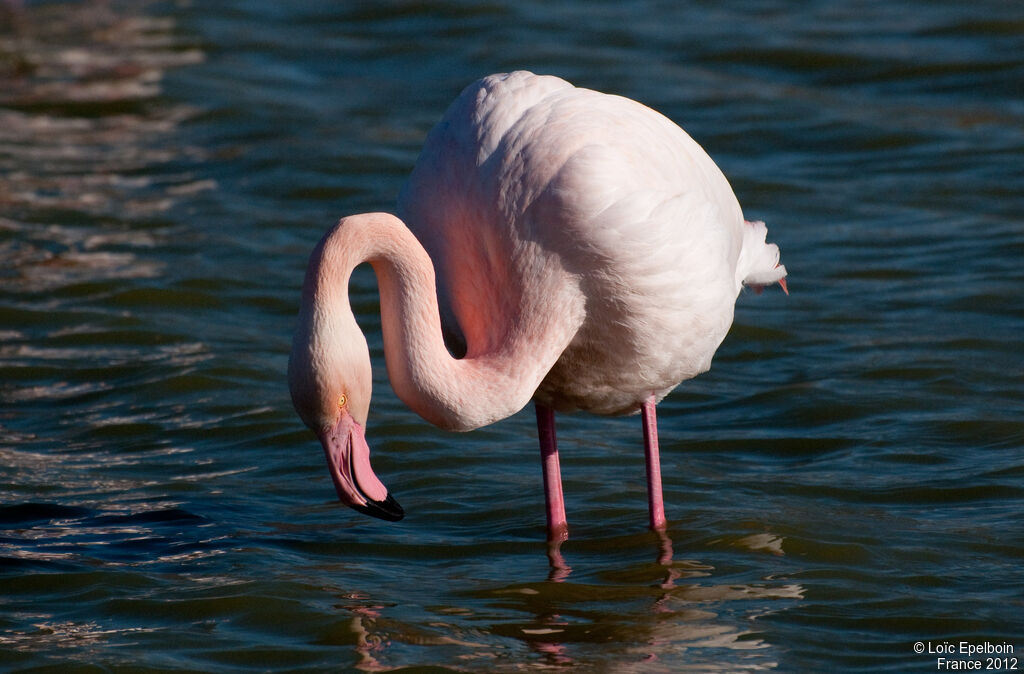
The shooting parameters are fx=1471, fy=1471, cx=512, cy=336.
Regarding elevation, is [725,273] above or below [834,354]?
above

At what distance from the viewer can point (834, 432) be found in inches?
304

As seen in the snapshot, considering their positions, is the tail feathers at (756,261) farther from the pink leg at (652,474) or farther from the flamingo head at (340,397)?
the flamingo head at (340,397)

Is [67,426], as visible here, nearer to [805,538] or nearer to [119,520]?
[119,520]

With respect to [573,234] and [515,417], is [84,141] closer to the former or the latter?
[515,417]

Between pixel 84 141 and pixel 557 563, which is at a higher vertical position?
pixel 84 141

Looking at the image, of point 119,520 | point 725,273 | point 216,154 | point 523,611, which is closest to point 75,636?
point 119,520

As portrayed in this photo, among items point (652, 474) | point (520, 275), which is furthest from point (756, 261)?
point (520, 275)

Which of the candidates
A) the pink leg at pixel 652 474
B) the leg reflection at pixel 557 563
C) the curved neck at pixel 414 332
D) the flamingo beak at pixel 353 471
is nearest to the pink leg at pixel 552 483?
the leg reflection at pixel 557 563

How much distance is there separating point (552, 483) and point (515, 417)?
6.39 feet

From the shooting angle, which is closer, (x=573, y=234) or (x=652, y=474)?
(x=573, y=234)

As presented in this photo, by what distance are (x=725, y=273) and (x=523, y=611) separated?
65.9 inches

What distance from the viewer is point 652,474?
6.45m

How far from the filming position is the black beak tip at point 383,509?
540cm

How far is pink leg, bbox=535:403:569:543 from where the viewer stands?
645 centimetres
